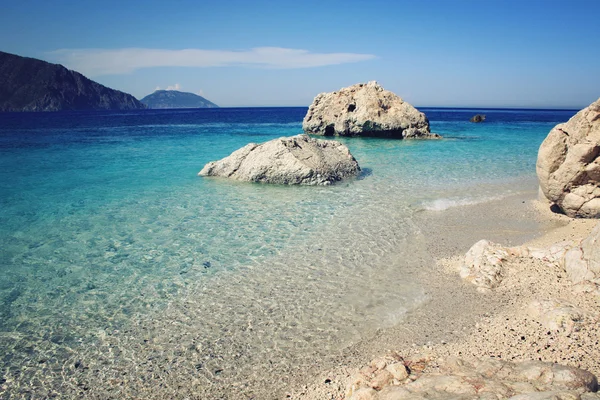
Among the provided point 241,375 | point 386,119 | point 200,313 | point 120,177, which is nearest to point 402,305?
point 241,375

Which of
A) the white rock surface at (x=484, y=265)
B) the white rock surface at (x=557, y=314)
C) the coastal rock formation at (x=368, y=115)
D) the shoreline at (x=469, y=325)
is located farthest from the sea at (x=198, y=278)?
the coastal rock formation at (x=368, y=115)

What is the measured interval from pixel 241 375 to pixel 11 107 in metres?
158

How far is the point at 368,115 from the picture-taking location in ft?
109

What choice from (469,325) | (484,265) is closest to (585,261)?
(484,265)

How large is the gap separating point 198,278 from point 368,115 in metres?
29.1

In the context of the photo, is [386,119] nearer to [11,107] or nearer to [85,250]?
[85,250]

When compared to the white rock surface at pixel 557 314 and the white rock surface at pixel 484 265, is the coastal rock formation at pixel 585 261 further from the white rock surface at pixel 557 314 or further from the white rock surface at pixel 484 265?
the white rock surface at pixel 484 265

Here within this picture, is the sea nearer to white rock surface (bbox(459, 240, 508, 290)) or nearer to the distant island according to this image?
white rock surface (bbox(459, 240, 508, 290))

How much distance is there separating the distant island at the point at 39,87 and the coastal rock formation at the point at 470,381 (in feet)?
510

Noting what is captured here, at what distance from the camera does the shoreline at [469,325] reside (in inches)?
160

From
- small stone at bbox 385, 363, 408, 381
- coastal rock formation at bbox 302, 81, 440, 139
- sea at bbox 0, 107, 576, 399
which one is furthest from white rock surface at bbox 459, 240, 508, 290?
coastal rock formation at bbox 302, 81, 440, 139

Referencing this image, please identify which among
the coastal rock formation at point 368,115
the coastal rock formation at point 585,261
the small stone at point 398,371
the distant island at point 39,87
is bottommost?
the small stone at point 398,371

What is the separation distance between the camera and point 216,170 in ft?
51.2

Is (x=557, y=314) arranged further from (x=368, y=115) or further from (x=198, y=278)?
(x=368, y=115)
